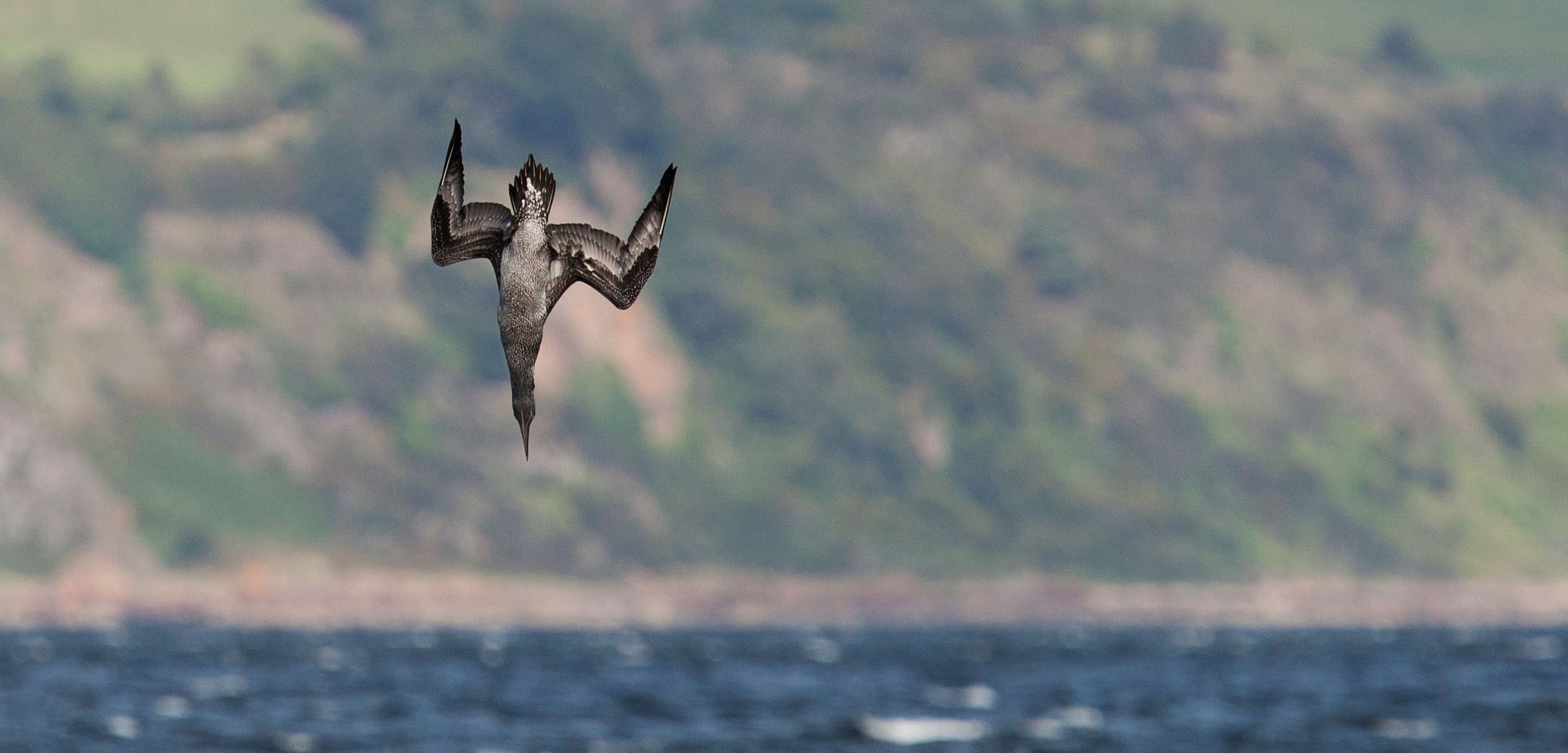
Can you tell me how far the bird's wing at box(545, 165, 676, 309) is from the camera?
1206 centimetres

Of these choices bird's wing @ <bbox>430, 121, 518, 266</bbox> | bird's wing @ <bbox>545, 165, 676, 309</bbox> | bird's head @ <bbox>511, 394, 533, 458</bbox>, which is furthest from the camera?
bird's wing @ <bbox>545, 165, 676, 309</bbox>

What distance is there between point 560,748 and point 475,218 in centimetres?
14758

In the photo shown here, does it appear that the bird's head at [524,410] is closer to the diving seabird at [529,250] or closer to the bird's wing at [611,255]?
the diving seabird at [529,250]

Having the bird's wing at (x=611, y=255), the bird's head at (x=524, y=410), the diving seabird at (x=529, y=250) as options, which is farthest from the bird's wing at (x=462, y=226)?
the bird's head at (x=524, y=410)

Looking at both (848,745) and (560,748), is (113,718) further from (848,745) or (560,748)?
(848,745)

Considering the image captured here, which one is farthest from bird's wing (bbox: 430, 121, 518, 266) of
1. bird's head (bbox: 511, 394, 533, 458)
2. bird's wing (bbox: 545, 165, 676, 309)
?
bird's head (bbox: 511, 394, 533, 458)

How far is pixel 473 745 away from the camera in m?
157

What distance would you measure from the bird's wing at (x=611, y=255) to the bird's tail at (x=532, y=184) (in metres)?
0.18

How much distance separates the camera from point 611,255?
12344 millimetres

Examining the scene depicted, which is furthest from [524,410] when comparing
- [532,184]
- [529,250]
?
[532,184]

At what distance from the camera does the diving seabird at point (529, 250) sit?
38.0 ft

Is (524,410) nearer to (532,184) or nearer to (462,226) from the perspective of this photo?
(532,184)

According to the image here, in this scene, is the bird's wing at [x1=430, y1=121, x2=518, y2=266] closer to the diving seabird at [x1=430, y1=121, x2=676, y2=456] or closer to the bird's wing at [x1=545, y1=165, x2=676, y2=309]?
the diving seabird at [x1=430, y1=121, x2=676, y2=456]

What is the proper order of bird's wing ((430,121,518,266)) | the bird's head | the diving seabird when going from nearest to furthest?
the bird's head, the diving seabird, bird's wing ((430,121,518,266))
